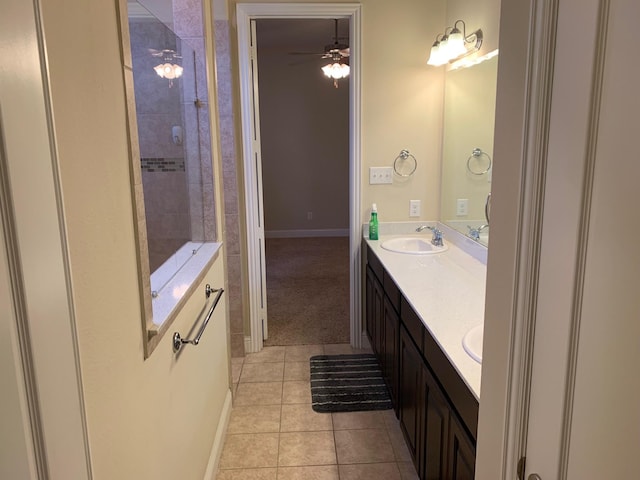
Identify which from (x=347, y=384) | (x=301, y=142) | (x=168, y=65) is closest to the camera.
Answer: (x=168, y=65)

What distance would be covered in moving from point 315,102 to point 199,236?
5.02 m

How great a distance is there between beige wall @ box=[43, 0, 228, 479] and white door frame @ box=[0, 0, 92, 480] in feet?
0.48

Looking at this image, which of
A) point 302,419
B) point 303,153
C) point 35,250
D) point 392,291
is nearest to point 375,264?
point 392,291

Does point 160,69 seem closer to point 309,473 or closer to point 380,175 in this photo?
point 380,175

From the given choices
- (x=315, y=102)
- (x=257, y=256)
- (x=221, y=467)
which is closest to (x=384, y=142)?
(x=257, y=256)

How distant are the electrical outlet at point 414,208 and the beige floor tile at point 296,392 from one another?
4.44ft

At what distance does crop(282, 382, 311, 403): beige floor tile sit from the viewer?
2809 mm

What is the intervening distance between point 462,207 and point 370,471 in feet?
5.17

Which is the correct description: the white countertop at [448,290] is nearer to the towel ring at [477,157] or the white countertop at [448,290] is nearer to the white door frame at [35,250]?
the towel ring at [477,157]

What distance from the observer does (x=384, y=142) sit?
10.5 feet

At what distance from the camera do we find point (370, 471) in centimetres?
218

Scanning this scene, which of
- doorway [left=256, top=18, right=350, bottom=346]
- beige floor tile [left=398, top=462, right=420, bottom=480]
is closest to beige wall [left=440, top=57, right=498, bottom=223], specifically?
beige floor tile [left=398, top=462, right=420, bottom=480]

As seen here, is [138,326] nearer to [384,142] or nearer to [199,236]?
[199,236]

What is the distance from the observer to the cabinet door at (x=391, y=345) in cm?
235
